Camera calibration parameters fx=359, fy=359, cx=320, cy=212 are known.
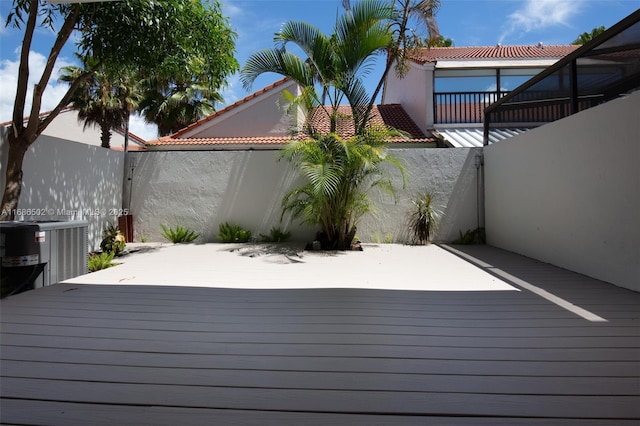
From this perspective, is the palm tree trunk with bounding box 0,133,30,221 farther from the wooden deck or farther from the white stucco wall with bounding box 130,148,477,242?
the white stucco wall with bounding box 130,148,477,242

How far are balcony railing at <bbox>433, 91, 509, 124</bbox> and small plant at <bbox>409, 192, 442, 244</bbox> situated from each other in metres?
4.48

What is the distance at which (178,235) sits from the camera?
27.4 ft

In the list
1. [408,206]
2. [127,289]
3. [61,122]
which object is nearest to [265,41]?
[408,206]

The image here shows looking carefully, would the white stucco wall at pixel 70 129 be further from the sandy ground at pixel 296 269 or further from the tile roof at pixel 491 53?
the tile roof at pixel 491 53

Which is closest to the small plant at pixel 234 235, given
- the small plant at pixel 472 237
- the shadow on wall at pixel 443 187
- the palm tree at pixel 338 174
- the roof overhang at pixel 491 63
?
the palm tree at pixel 338 174

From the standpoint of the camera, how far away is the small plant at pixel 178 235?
835cm

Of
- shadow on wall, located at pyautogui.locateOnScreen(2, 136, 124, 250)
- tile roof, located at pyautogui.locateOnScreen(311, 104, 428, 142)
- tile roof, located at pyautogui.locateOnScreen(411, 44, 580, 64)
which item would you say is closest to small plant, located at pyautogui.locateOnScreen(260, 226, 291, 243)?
tile roof, located at pyautogui.locateOnScreen(311, 104, 428, 142)

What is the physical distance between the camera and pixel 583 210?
472cm

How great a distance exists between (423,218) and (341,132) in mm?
2870

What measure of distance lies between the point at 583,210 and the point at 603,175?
1.91 ft

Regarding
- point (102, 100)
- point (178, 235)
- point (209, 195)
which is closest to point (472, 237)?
point (209, 195)

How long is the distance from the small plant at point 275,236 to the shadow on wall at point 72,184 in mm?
3355

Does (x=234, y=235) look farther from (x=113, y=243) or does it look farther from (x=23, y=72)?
(x=23, y=72)

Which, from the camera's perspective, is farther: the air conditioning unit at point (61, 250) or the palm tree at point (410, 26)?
the palm tree at point (410, 26)
